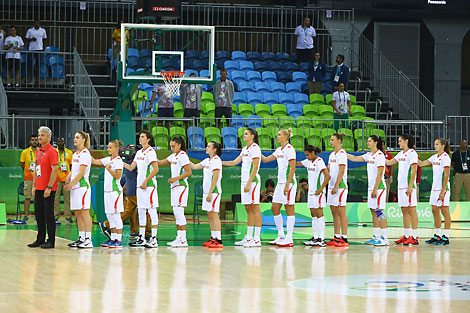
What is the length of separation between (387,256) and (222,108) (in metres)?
10.1

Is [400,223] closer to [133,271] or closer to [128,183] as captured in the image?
[128,183]

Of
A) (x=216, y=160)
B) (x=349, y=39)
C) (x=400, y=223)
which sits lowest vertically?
(x=400, y=223)

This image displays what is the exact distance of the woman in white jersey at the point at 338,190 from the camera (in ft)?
50.6

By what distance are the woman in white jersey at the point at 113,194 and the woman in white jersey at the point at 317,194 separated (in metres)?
3.56

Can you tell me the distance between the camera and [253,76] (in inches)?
1066

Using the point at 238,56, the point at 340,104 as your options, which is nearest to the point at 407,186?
the point at 340,104

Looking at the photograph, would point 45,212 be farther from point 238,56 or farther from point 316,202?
point 238,56

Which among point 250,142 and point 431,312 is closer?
point 431,312

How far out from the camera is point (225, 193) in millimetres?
22531

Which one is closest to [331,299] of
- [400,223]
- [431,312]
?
[431,312]

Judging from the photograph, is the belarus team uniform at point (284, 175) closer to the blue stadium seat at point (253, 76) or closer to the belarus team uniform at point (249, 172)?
the belarus team uniform at point (249, 172)

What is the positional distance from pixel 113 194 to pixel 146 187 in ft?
2.00

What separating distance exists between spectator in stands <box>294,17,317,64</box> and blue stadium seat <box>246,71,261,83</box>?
1.67m

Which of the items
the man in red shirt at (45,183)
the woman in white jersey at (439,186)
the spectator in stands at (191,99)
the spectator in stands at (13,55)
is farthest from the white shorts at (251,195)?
the spectator in stands at (13,55)
